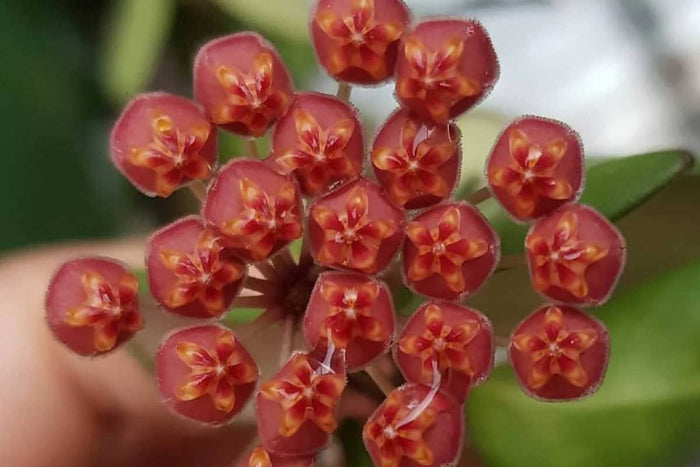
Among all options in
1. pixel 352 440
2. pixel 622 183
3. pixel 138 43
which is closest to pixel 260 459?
pixel 352 440

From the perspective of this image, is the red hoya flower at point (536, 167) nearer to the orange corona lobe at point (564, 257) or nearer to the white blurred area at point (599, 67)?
the orange corona lobe at point (564, 257)

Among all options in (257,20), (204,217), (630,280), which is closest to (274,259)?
(204,217)

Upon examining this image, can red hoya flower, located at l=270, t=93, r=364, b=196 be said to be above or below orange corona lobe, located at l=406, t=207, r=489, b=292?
above

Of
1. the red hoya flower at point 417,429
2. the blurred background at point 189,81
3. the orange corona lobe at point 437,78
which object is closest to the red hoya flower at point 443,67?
the orange corona lobe at point 437,78

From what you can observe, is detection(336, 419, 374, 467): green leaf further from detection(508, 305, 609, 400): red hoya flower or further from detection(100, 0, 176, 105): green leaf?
detection(100, 0, 176, 105): green leaf

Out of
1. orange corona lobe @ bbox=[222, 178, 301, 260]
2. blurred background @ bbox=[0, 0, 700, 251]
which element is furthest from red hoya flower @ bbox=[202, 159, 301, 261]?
A: blurred background @ bbox=[0, 0, 700, 251]

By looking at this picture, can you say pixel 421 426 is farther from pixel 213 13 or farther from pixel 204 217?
pixel 213 13
